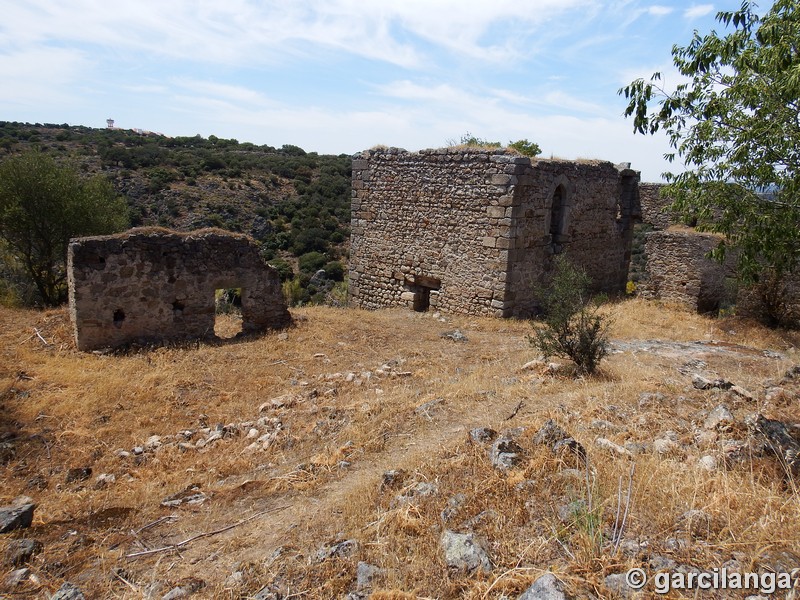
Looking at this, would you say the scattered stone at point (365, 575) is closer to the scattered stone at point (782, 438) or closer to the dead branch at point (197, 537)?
the dead branch at point (197, 537)

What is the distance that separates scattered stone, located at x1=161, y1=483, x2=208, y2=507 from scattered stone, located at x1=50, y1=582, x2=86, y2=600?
1288 millimetres

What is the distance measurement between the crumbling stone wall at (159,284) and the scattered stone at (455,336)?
140 inches

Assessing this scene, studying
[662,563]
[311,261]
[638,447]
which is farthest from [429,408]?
[311,261]

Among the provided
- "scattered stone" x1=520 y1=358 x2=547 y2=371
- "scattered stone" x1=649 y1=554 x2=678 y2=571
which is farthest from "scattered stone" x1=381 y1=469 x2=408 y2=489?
"scattered stone" x1=520 y1=358 x2=547 y2=371

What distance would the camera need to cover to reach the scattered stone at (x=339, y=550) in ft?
11.3

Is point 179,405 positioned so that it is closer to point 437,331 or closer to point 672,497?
point 437,331

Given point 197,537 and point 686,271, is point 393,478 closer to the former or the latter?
point 197,537

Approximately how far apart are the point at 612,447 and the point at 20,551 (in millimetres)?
4570

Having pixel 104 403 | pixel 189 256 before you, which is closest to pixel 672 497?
pixel 104 403

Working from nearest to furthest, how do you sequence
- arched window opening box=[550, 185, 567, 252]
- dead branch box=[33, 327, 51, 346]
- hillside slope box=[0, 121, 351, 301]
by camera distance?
dead branch box=[33, 327, 51, 346]
arched window opening box=[550, 185, 567, 252]
hillside slope box=[0, 121, 351, 301]

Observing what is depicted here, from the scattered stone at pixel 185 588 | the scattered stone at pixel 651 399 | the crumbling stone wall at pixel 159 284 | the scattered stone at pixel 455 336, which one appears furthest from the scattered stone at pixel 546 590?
the crumbling stone wall at pixel 159 284

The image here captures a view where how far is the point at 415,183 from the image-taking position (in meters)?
12.8

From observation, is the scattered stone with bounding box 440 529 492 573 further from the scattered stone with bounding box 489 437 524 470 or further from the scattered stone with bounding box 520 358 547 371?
the scattered stone with bounding box 520 358 547 371

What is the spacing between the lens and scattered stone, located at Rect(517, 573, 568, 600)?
265cm
